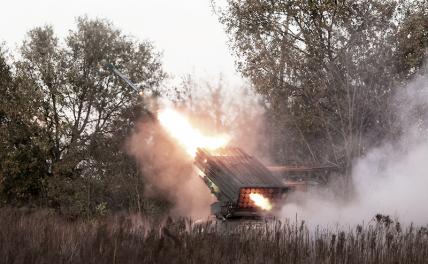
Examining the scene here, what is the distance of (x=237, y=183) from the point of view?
19.0 m

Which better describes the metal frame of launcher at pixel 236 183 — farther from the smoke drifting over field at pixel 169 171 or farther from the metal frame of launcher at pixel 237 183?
the smoke drifting over field at pixel 169 171

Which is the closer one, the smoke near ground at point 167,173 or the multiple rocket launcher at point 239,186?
the multiple rocket launcher at point 239,186

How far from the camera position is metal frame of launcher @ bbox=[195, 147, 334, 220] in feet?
62.3

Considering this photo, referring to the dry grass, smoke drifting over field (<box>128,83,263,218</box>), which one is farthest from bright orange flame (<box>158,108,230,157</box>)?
the dry grass

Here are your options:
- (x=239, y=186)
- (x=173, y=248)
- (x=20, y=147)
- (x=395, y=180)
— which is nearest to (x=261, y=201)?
(x=239, y=186)

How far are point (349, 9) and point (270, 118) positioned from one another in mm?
11151

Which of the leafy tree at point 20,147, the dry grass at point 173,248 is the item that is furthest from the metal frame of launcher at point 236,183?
the leafy tree at point 20,147

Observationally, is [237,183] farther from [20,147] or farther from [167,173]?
[20,147]

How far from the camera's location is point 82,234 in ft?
34.0

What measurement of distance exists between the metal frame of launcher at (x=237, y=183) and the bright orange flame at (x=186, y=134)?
0.84 meters

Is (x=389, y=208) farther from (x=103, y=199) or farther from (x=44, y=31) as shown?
(x=44, y=31)

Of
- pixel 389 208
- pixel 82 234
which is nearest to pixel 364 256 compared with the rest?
pixel 82 234

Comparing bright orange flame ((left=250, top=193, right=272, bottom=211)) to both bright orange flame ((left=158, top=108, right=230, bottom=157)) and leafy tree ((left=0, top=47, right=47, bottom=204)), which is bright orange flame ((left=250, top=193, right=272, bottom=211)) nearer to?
bright orange flame ((left=158, top=108, right=230, bottom=157))

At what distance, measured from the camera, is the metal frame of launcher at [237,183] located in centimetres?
1900
